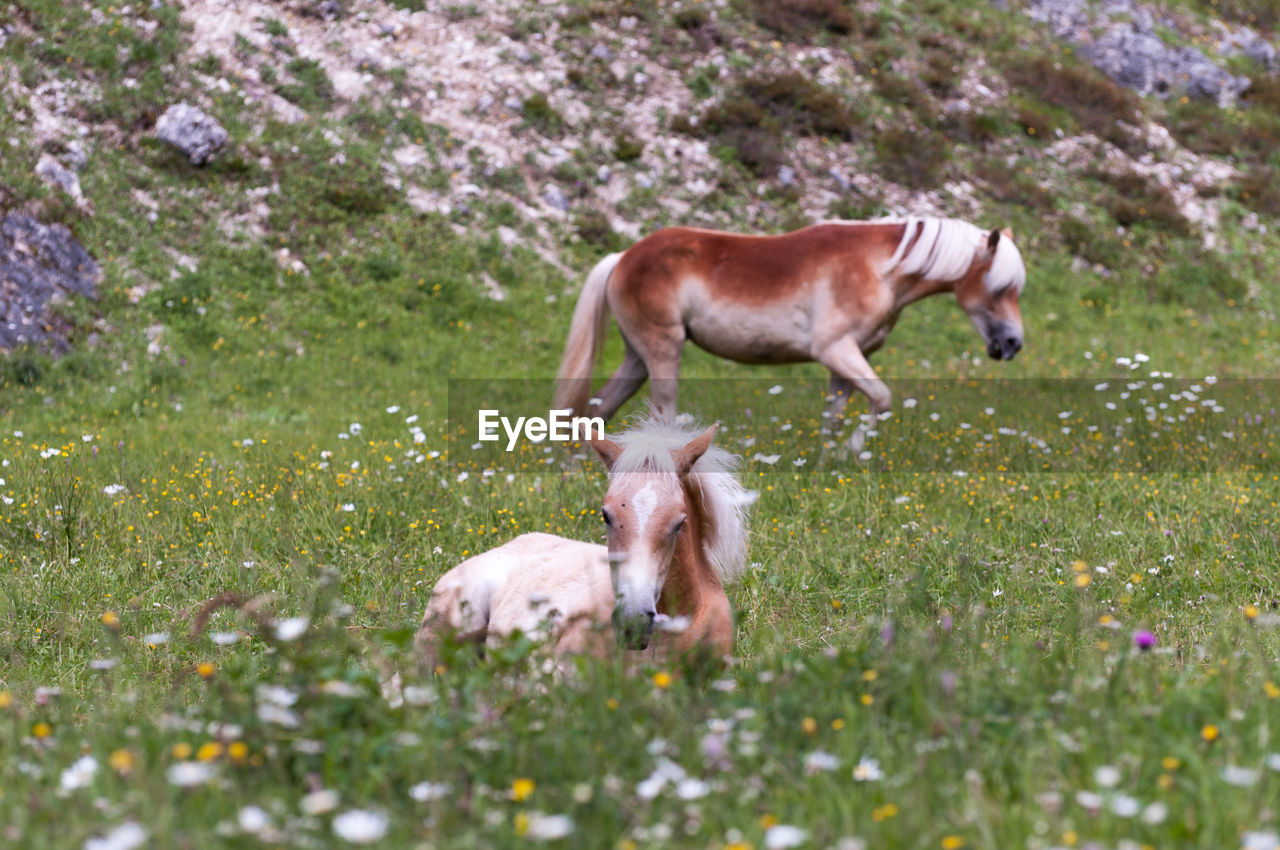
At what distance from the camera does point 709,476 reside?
4.43m

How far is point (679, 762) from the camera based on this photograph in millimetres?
2713

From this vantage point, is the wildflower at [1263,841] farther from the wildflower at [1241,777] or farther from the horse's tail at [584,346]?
the horse's tail at [584,346]

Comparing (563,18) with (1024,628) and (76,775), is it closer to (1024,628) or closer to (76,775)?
(1024,628)

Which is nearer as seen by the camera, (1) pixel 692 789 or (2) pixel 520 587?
(1) pixel 692 789

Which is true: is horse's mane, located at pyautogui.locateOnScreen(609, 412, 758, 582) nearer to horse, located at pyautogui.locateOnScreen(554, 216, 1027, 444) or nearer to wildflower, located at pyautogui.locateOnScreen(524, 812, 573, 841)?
wildflower, located at pyautogui.locateOnScreen(524, 812, 573, 841)

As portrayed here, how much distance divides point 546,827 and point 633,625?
1.49 metres

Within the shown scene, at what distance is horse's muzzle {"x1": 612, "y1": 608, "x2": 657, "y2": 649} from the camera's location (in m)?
3.62

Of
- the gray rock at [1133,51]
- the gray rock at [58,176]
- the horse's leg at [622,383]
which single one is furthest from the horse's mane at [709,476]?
the gray rock at [1133,51]

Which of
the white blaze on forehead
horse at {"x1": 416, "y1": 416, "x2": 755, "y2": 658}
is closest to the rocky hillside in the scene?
horse at {"x1": 416, "y1": 416, "x2": 755, "y2": 658}

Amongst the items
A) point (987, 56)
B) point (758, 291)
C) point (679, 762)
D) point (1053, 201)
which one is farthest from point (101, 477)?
point (987, 56)

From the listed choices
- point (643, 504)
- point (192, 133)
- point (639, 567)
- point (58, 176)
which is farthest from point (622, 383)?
point (192, 133)

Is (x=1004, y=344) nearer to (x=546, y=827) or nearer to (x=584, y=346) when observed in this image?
(x=584, y=346)

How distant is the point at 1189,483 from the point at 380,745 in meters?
6.82

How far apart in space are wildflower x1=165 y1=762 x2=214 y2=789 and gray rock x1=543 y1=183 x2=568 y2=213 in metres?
15.1
